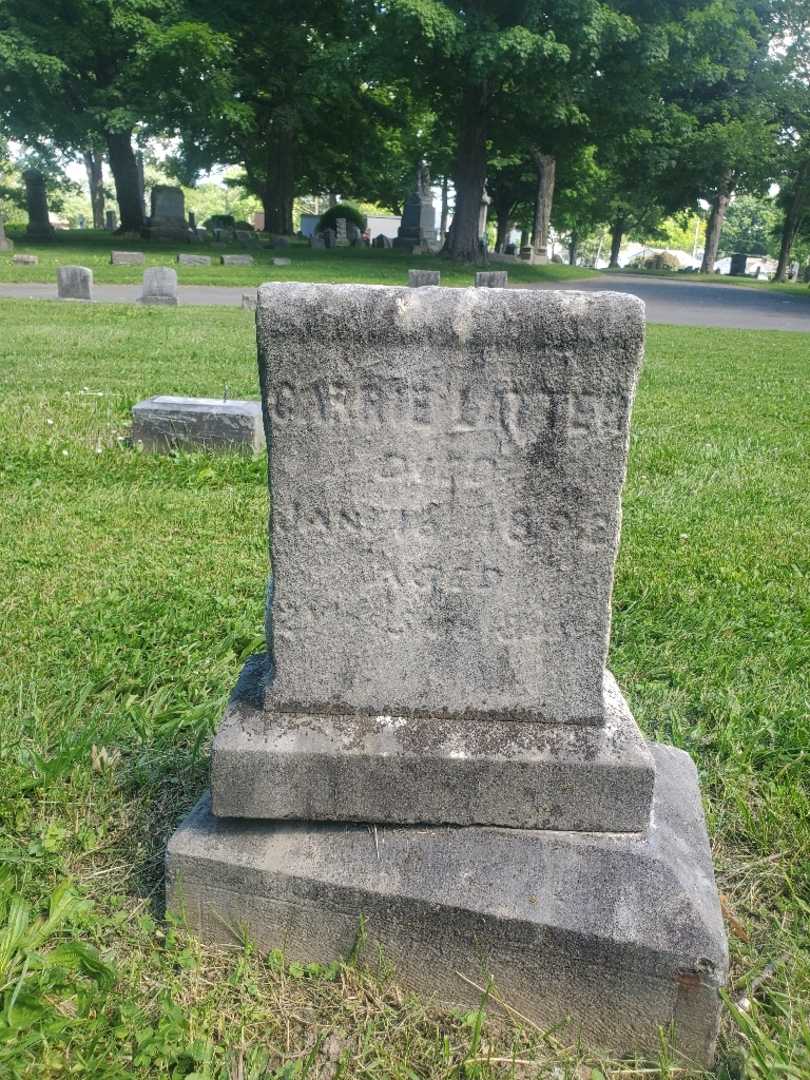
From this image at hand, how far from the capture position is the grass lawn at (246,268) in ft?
66.7

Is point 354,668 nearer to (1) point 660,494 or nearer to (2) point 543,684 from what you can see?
(2) point 543,684

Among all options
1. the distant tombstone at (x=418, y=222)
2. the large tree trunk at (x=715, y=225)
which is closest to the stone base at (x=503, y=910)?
the distant tombstone at (x=418, y=222)

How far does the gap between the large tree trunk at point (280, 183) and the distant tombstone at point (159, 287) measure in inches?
765

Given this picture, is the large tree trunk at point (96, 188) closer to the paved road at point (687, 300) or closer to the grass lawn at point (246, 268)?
the grass lawn at point (246, 268)

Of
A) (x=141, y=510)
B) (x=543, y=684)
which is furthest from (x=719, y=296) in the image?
(x=543, y=684)

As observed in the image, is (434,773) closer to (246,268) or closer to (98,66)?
(246,268)

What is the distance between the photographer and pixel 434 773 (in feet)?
6.82

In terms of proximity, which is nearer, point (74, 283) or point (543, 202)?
point (74, 283)

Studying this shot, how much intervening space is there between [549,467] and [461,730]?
675mm

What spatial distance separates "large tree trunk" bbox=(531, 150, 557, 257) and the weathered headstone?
34104mm

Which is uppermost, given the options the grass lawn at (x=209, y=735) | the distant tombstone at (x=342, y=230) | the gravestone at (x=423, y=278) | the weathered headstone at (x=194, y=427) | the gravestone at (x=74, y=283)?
the distant tombstone at (x=342, y=230)

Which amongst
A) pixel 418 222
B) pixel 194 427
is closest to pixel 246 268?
pixel 418 222

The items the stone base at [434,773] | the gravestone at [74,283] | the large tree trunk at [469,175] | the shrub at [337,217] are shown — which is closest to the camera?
the stone base at [434,773]

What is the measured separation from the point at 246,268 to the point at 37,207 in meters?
10.7
